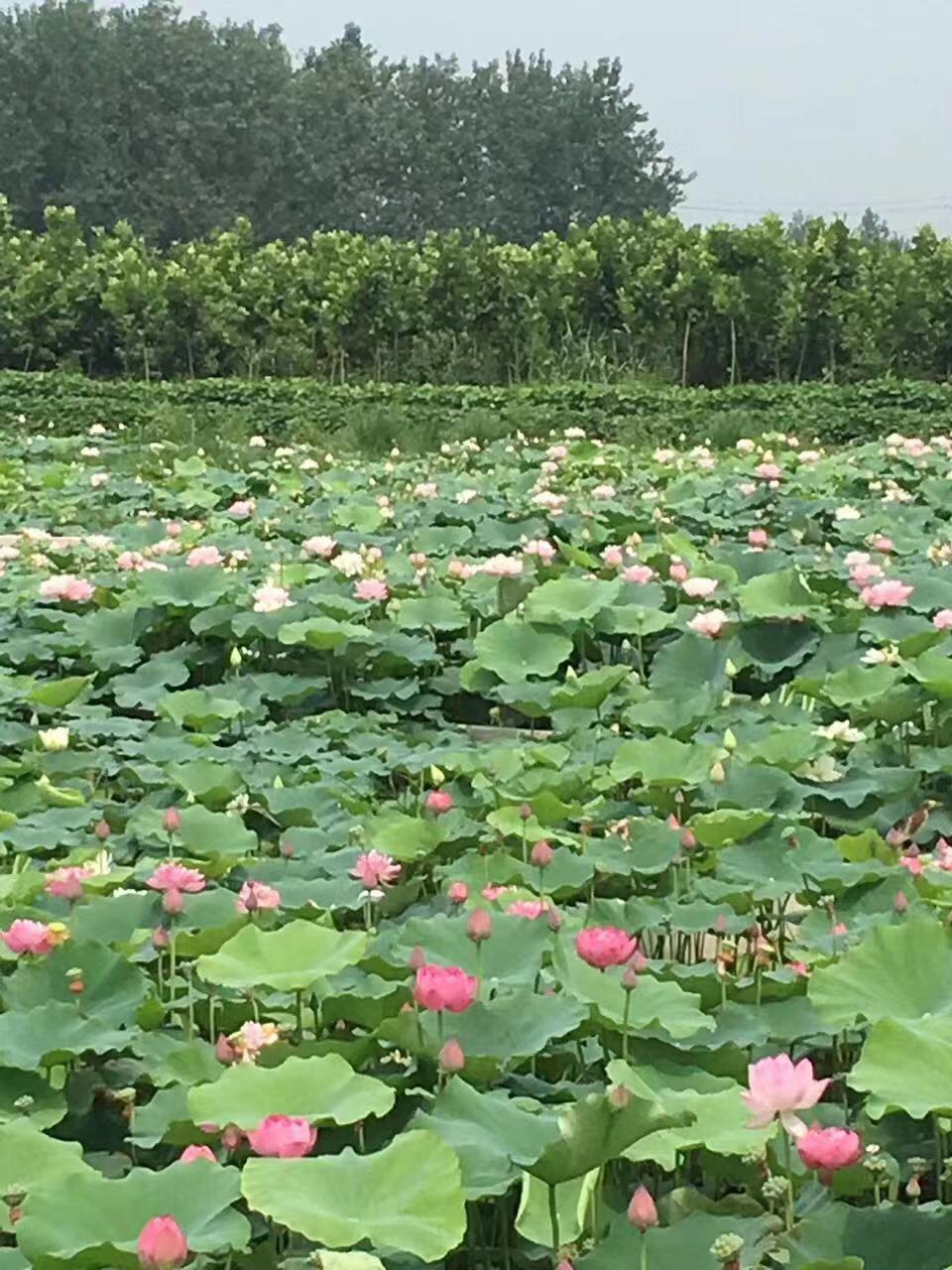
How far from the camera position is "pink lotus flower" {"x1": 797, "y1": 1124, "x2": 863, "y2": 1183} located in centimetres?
93

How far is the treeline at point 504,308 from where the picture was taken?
1296cm

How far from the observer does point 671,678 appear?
2.62 m

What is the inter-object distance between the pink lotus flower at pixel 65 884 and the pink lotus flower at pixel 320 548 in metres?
1.93

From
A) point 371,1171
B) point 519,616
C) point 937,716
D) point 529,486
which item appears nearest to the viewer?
point 371,1171

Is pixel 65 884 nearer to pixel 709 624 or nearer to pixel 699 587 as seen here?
pixel 709 624

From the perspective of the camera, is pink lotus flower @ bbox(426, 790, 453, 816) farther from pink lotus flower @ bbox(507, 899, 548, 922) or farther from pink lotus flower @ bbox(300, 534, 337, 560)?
pink lotus flower @ bbox(300, 534, 337, 560)

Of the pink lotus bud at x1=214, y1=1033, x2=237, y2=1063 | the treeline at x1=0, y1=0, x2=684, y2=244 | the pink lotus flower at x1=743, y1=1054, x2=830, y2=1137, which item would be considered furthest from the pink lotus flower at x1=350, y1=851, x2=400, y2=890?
the treeline at x1=0, y1=0, x2=684, y2=244

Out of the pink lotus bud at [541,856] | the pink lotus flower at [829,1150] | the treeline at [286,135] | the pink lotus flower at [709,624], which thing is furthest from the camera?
the treeline at [286,135]

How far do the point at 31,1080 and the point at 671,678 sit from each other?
1.60 metres

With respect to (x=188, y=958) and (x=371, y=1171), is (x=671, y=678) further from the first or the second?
(x=371, y=1171)

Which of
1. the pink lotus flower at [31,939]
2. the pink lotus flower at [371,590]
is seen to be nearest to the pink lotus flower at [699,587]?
the pink lotus flower at [371,590]

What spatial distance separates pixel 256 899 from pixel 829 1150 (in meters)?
0.65

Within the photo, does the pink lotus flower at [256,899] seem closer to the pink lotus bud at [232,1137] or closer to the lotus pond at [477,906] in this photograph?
the lotus pond at [477,906]

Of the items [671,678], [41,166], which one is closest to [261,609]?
[671,678]
